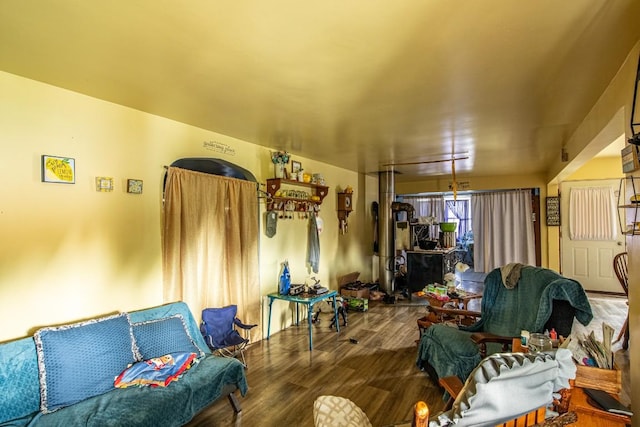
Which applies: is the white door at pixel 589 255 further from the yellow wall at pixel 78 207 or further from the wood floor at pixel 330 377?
the yellow wall at pixel 78 207

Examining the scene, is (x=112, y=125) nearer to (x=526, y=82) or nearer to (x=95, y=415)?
(x=95, y=415)

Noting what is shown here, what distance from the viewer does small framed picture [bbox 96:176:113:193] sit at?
2.43m

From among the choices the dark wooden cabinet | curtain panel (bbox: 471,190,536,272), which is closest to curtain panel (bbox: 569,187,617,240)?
curtain panel (bbox: 471,190,536,272)

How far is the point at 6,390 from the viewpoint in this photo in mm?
1806

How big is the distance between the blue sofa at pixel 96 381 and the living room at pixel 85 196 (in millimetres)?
228

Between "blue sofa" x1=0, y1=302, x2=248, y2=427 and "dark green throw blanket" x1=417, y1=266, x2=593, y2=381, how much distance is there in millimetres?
1688

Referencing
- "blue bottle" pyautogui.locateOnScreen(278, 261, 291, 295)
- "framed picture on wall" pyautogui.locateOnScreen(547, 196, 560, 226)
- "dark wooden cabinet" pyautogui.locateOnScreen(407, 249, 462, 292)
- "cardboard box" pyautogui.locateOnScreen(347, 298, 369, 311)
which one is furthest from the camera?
"framed picture on wall" pyautogui.locateOnScreen(547, 196, 560, 226)

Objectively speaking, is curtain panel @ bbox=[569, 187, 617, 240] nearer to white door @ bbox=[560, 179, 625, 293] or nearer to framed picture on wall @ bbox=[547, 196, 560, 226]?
white door @ bbox=[560, 179, 625, 293]

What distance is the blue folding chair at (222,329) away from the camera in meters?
3.07

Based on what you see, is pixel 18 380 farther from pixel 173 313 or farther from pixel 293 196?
pixel 293 196

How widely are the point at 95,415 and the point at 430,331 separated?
8.71 feet

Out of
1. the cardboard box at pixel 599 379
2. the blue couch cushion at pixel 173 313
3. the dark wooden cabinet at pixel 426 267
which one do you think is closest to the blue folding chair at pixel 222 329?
the blue couch cushion at pixel 173 313

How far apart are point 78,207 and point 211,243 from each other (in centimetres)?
123

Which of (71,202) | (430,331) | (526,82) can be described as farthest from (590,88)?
(71,202)
